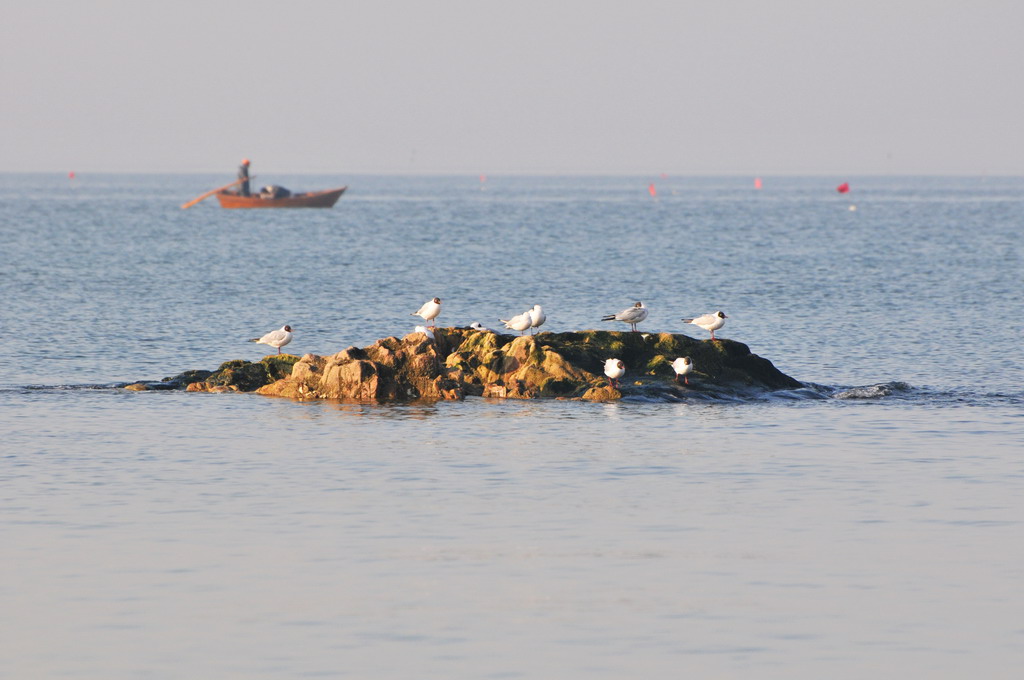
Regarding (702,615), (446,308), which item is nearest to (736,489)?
(702,615)

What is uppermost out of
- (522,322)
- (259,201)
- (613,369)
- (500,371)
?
(522,322)

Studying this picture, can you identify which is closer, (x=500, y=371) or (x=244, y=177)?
(x=500, y=371)

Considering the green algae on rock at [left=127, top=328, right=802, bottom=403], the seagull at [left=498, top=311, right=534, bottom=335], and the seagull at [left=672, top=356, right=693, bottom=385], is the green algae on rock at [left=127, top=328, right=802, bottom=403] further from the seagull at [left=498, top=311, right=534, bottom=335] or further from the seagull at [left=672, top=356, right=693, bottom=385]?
the seagull at [left=498, top=311, right=534, bottom=335]

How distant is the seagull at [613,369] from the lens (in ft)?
83.2

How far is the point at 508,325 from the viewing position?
29141 millimetres

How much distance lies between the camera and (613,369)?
83.4ft

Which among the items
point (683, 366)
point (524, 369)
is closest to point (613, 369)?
point (683, 366)

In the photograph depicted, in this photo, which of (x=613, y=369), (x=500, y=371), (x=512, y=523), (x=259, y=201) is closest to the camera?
(x=512, y=523)

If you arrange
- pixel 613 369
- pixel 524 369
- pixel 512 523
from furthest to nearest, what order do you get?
pixel 524 369 < pixel 613 369 < pixel 512 523

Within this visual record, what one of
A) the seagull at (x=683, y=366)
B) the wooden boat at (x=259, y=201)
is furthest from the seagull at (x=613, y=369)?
the wooden boat at (x=259, y=201)

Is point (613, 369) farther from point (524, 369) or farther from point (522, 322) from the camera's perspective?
point (522, 322)

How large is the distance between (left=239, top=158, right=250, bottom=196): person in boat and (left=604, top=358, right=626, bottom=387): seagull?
327ft

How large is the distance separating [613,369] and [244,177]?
4156 inches

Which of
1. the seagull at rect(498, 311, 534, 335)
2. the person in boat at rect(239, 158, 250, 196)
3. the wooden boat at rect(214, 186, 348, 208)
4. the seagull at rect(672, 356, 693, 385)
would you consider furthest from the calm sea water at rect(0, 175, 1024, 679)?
the wooden boat at rect(214, 186, 348, 208)
